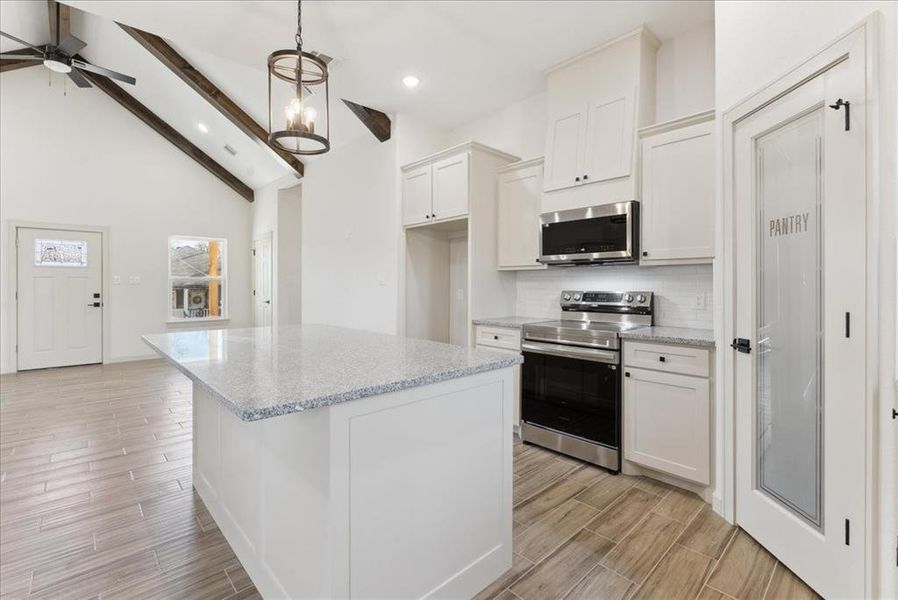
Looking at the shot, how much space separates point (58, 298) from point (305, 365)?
677 cm

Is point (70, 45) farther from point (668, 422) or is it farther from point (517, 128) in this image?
point (668, 422)

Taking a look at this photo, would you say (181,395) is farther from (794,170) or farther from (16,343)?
(794,170)

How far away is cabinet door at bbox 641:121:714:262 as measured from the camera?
255 centimetres

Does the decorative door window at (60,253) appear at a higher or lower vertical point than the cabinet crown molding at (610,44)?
lower

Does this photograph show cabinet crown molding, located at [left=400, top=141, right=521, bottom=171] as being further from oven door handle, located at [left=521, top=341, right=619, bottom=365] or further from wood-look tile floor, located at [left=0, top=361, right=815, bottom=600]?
wood-look tile floor, located at [left=0, top=361, right=815, bottom=600]

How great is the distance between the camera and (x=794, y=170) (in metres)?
1.80

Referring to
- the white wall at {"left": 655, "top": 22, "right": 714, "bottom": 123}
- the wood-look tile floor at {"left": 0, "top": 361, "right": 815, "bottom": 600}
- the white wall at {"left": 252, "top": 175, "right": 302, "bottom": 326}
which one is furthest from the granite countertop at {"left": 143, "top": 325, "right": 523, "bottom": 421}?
the white wall at {"left": 252, "top": 175, "right": 302, "bottom": 326}

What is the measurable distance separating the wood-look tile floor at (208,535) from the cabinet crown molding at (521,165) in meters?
2.26

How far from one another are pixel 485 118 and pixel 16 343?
6.84 metres

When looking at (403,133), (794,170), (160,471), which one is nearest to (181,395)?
(160,471)

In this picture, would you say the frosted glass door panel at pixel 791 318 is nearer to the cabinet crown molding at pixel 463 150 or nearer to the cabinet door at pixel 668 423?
the cabinet door at pixel 668 423

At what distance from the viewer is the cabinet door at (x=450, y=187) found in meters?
3.63

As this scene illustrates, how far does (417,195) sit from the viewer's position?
408 cm

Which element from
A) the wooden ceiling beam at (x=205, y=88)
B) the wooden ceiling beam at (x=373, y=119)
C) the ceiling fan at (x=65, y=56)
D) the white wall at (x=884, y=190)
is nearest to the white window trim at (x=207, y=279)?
the wooden ceiling beam at (x=205, y=88)
